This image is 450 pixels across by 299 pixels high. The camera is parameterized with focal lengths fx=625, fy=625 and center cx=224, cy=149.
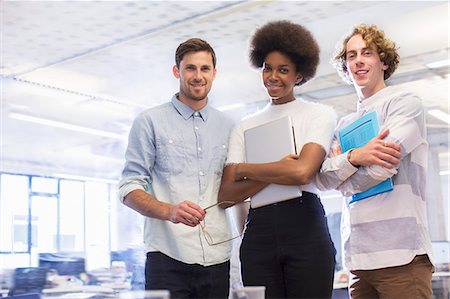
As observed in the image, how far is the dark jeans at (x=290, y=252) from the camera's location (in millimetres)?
1580

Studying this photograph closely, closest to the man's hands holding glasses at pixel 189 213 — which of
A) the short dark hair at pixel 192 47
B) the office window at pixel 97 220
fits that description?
the short dark hair at pixel 192 47

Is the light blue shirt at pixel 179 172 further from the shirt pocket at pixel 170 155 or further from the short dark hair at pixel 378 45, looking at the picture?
the short dark hair at pixel 378 45

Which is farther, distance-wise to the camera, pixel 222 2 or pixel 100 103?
pixel 100 103

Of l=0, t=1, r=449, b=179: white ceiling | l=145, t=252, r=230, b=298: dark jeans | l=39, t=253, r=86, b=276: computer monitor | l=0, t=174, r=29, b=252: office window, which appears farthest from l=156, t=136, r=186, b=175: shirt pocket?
l=0, t=174, r=29, b=252: office window

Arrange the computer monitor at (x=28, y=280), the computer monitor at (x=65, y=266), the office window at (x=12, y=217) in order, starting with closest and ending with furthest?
the computer monitor at (x=28, y=280) < the computer monitor at (x=65, y=266) < the office window at (x=12, y=217)

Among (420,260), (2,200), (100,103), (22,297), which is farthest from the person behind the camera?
(2,200)

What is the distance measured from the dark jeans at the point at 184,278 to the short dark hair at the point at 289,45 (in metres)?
0.64

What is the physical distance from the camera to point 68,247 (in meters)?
10.4

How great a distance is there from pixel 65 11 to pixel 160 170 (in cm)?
325

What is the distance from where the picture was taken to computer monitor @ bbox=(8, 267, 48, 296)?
475 centimetres

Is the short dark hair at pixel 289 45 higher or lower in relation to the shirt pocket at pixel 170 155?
higher

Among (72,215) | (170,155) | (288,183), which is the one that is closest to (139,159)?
(170,155)

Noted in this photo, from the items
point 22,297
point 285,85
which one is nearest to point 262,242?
point 285,85

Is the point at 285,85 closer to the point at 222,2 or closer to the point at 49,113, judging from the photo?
the point at 222,2
